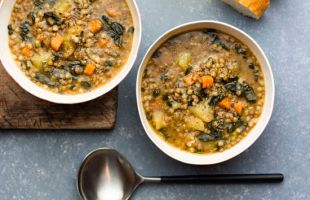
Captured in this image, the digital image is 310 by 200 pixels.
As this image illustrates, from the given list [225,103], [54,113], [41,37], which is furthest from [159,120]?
[41,37]

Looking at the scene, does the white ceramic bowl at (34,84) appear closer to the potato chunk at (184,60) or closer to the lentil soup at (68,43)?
the lentil soup at (68,43)

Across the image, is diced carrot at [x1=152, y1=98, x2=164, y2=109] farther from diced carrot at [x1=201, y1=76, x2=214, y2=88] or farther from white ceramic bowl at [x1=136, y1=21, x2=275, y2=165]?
diced carrot at [x1=201, y1=76, x2=214, y2=88]

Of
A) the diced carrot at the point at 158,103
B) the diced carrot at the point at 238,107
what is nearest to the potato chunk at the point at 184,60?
the diced carrot at the point at 158,103

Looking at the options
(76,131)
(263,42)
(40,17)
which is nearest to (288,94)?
(263,42)

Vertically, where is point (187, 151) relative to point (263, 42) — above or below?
below

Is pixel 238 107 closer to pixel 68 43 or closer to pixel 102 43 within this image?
pixel 102 43

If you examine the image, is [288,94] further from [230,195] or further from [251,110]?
[230,195]
